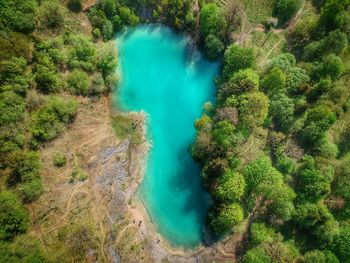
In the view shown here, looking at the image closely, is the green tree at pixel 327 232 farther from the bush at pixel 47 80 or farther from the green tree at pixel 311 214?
the bush at pixel 47 80

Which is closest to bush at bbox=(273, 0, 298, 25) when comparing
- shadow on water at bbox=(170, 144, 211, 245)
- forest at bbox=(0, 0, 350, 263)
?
forest at bbox=(0, 0, 350, 263)

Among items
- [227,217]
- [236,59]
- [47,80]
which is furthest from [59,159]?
[236,59]

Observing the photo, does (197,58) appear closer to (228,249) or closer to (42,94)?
(42,94)

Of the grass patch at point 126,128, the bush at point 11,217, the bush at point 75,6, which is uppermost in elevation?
the bush at point 75,6

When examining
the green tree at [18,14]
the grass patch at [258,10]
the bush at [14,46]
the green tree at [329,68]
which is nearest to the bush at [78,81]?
the bush at [14,46]

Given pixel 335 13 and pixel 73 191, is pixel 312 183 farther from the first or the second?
pixel 73 191

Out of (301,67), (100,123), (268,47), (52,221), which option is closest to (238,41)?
(268,47)

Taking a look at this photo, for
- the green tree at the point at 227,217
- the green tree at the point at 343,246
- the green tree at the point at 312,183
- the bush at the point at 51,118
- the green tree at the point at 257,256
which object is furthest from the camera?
the bush at the point at 51,118
